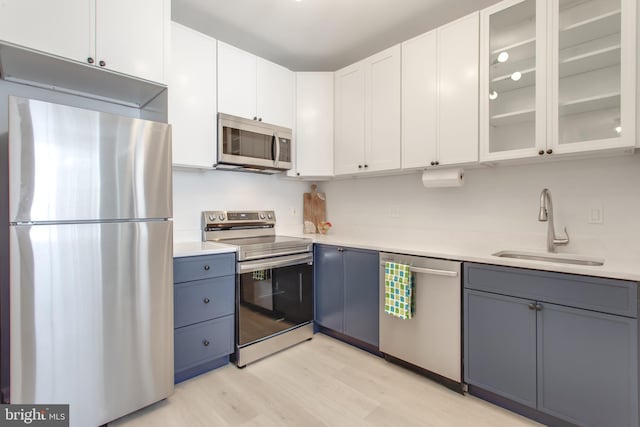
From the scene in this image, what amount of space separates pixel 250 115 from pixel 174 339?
1863mm

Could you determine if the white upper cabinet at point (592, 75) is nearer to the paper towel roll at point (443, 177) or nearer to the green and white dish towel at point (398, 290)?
the paper towel roll at point (443, 177)

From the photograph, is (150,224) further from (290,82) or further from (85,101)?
(290,82)

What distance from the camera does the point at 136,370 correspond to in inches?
65.6

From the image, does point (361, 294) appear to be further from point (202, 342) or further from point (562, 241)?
point (562, 241)

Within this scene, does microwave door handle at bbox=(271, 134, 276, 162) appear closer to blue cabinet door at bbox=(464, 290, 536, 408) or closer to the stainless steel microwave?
the stainless steel microwave

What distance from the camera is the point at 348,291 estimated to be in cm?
254

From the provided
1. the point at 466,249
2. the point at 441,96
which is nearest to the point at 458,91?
the point at 441,96

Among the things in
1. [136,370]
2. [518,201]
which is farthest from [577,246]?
[136,370]

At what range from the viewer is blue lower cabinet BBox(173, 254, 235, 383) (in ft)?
6.54

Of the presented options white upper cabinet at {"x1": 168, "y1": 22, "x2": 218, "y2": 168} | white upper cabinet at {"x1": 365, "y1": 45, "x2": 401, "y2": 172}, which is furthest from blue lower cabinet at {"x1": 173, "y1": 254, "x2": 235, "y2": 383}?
white upper cabinet at {"x1": 365, "y1": 45, "x2": 401, "y2": 172}

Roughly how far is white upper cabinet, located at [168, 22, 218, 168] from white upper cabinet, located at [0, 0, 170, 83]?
1.10 feet

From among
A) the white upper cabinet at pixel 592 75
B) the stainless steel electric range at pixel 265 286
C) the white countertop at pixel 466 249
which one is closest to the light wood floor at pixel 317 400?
the stainless steel electric range at pixel 265 286

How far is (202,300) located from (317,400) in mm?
1002

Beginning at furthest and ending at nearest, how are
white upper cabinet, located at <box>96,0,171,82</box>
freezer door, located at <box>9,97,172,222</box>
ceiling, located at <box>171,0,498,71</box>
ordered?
ceiling, located at <box>171,0,498,71</box> < white upper cabinet, located at <box>96,0,171,82</box> < freezer door, located at <box>9,97,172,222</box>
